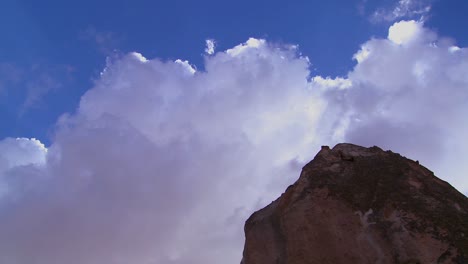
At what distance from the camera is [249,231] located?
18859mm

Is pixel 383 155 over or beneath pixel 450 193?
over

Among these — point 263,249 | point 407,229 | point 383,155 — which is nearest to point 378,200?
point 407,229

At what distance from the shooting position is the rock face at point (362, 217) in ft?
49.5

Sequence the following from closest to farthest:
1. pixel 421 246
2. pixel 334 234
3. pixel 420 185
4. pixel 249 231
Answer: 1. pixel 421 246
2. pixel 334 234
3. pixel 420 185
4. pixel 249 231

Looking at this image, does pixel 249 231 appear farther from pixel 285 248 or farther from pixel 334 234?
pixel 334 234

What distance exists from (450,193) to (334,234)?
4877mm

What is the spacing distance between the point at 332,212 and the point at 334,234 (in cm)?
86

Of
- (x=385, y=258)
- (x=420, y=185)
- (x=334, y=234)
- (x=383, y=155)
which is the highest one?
(x=383, y=155)

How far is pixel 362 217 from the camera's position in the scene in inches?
642

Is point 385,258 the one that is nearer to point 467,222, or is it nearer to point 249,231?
point 467,222

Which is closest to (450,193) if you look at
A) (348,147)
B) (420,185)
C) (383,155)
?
(420,185)

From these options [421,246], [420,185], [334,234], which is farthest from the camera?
[420,185]

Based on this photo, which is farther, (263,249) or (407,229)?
(263,249)

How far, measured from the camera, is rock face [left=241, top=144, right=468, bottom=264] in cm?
1510
